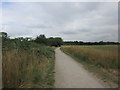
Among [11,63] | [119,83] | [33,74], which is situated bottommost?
[119,83]

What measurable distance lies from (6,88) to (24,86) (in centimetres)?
60

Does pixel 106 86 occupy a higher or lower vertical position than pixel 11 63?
lower

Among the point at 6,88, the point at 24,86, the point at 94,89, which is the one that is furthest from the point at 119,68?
the point at 6,88

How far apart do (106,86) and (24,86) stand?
11.0 ft

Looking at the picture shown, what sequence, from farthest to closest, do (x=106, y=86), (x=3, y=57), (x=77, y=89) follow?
(x=106, y=86), (x=77, y=89), (x=3, y=57)

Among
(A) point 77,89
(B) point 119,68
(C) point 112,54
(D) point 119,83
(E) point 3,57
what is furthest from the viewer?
(C) point 112,54

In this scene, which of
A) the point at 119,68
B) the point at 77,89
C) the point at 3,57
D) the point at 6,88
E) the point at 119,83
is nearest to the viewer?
the point at 6,88

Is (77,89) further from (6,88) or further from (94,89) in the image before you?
(6,88)

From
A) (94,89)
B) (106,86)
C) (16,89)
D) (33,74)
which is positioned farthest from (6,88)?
(106,86)

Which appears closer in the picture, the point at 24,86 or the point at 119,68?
the point at 24,86

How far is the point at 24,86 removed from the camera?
18.2 ft

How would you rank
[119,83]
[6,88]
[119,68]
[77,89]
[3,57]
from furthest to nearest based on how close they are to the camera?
[119,68] → [119,83] → [77,89] → [3,57] → [6,88]

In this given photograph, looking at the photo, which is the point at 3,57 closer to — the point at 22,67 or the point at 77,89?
the point at 22,67

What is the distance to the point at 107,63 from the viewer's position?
37.0ft
